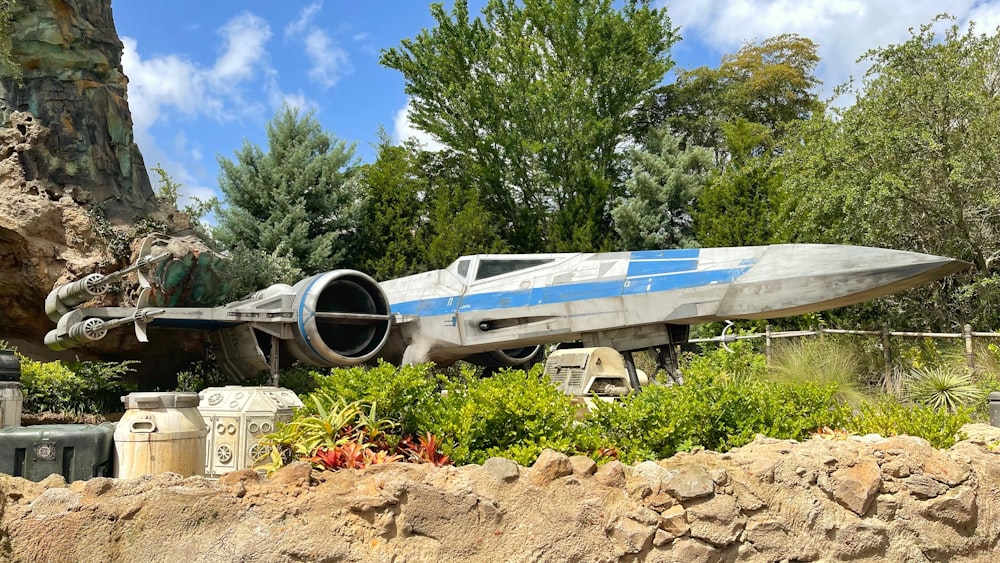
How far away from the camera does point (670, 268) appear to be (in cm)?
875

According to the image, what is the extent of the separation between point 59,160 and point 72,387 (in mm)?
4564

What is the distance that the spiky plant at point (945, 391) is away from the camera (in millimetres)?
9609

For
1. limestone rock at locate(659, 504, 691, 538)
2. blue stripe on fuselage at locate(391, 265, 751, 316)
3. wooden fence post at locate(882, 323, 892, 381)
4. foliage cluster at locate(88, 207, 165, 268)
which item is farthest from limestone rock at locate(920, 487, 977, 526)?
foliage cluster at locate(88, 207, 165, 268)

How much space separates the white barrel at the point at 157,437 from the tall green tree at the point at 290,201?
1750 centimetres

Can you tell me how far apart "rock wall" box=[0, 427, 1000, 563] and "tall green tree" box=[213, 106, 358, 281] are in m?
18.6

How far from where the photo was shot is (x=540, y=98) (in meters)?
23.9

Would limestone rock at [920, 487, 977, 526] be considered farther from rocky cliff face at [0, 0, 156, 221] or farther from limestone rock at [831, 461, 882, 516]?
rocky cliff face at [0, 0, 156, 221]

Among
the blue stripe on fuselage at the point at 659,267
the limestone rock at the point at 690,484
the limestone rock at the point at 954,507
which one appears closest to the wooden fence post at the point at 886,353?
the blue stripe on fuselage at the point at 659,267

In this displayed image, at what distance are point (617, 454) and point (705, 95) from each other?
28.5 m

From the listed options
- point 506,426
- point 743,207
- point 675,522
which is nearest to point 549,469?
point 675,522

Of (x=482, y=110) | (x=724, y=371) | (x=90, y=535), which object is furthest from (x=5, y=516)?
(x=482, y=110)

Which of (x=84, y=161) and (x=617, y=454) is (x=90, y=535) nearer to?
(x=617, y=454)

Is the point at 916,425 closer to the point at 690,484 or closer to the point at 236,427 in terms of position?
the point at 690,484

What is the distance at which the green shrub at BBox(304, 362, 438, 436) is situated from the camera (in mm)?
5418
